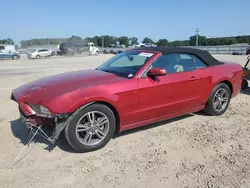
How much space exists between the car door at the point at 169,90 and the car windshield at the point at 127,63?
0.65 feet

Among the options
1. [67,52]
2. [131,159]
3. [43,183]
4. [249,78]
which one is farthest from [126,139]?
[67,52]

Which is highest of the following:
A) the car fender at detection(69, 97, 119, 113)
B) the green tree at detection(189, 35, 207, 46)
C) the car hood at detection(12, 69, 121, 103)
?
the green tree at detection(189, 35, 207, 46)

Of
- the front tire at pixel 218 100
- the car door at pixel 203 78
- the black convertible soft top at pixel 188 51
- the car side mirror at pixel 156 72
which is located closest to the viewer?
the car side mirror at pixel 156 72

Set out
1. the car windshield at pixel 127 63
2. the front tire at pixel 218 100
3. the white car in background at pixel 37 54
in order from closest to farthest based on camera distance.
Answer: the car windshield at pixel 127 63, the front tire at pixel 218 100, the white car in background at pixel 37 54

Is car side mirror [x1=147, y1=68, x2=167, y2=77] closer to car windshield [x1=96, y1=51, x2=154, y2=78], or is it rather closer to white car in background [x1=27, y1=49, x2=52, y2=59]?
car windshield [x1=96, y1=51, x2=154, y2=78]

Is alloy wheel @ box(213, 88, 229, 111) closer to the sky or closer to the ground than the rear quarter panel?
closer to the ground

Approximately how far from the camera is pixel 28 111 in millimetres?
3309

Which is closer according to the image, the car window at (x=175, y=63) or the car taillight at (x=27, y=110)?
the car taillight at (x=27, y=110)

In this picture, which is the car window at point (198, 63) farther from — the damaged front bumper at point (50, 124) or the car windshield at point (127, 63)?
the damaged front bumper at point (50, 124)

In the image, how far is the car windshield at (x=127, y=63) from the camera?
3969mm

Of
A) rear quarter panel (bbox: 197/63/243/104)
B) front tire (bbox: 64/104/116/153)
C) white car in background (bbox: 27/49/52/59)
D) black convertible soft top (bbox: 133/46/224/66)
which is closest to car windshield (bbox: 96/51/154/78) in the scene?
black convertible soft top (bbox: 133/46/224/66)

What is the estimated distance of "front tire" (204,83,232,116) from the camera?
15.8 feet

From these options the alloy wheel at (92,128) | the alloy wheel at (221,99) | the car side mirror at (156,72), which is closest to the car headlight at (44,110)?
the alloy wheel at (92,128)

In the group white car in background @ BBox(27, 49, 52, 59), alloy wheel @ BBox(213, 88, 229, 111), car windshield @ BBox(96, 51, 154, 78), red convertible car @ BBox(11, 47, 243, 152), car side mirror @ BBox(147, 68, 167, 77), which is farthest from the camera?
white car in background @ BBox(27, 49, 52, 59)
